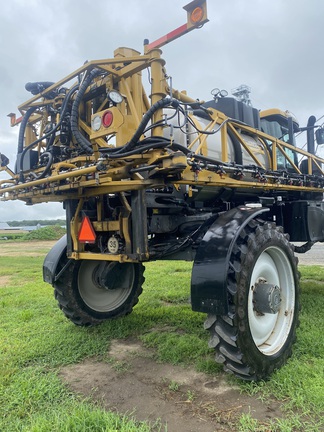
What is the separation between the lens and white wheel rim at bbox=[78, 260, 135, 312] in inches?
187

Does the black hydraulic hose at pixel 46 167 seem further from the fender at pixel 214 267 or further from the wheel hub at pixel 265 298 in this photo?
the wheel hub at pixel 265 298

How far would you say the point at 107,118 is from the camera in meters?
3.14

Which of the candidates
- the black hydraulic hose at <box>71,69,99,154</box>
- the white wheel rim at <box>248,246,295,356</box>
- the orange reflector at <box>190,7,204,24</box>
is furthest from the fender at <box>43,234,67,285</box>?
the orange reflector at <box>190,7,204,24</box>

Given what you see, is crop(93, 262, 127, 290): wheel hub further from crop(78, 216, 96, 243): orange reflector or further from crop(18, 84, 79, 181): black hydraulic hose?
crop(18, 84, 79, 181): black hydraulic hose

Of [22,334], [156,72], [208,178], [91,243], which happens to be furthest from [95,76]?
[22,334]

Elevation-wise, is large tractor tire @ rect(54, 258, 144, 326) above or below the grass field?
above

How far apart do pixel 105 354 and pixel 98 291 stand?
114 centimetres

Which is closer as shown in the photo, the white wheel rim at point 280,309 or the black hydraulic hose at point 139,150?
the black hydraulic hose at point 139,150

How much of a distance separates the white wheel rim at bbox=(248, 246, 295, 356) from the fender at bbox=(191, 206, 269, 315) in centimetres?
45

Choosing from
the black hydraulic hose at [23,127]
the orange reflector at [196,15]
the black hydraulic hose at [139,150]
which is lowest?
the black hydraulic hose at [139,150]

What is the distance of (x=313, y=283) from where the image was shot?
712 cm

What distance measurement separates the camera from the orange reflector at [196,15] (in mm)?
2844

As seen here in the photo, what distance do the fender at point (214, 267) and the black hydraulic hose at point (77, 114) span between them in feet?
4.42

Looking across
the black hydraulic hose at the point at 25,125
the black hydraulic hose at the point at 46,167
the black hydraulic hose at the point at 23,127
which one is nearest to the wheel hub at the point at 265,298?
the black hydraulic hose at the point at 46,167
